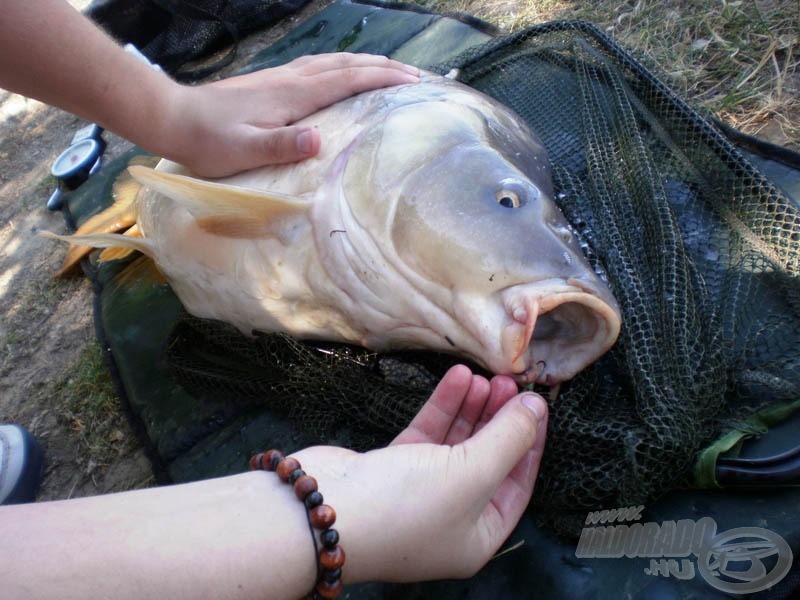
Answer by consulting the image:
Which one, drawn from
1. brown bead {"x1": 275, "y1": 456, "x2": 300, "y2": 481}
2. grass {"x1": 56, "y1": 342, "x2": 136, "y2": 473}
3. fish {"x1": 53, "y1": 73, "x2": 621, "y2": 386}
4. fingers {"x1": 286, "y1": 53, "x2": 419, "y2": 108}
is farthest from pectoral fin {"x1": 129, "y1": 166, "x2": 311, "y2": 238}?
grass {"x1": 56, "y1": 342, "x2": 136, "y2": 473}

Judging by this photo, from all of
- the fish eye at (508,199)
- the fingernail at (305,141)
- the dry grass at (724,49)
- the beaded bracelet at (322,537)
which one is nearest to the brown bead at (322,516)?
the beaded bracelet at (322,537)

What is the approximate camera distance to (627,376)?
1399 millimetres

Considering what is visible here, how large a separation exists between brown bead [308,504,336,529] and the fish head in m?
0.43

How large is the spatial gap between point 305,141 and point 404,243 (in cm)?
46

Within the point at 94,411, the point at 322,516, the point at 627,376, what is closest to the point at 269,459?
the point at 322,516

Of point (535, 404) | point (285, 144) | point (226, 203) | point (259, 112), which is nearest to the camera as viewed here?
point (535, 404)

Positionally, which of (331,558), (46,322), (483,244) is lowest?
(46,322)

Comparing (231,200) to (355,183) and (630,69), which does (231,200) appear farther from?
(630,69)

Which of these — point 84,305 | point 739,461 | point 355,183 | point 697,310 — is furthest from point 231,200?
point 84,305

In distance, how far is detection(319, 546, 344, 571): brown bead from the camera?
944mm

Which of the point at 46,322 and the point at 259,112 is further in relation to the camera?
the point at 46,322

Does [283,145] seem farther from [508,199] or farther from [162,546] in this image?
[162,546]

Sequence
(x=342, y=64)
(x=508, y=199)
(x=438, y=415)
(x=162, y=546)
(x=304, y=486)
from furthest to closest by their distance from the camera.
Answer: (x=342, y=64)
(x=508, y=199)
(x=438, y=415)
(x=304, y=486)
(x=162, y=546)

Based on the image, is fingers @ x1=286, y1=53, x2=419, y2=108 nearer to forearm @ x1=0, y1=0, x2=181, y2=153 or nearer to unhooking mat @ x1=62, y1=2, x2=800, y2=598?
forearm @ x1=0, y1=0, x2=181, y2=153
